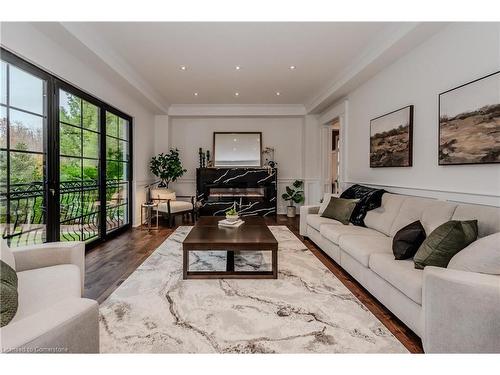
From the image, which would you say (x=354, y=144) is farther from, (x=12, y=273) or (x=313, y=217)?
(x=12, y=273)

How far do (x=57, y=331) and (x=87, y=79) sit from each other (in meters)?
3.77

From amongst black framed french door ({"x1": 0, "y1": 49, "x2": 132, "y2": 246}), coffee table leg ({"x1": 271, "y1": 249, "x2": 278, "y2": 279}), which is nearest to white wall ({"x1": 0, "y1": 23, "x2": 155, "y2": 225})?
black framed french door ({"x1": 0, "y1": 49, "x2": 132, "y2": 246})

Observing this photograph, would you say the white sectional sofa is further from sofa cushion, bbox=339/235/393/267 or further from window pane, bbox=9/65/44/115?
window pane, bbox=9/65/44/115

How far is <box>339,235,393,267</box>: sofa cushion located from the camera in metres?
2.52

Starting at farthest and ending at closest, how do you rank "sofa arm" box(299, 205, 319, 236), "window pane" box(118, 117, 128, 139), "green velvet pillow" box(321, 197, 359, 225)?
"window pane" box(118, 117, 128, 139) → "sofa arm" box(299, 205, 319, 236) → "green velvet pillow" box(321, 197, 359, 225)

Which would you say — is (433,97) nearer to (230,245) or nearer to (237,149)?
(230,245)

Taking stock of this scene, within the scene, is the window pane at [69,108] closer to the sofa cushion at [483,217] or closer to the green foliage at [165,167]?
the green foliage at [165,167]

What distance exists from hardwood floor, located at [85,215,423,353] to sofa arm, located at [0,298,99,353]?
1427 millimetres

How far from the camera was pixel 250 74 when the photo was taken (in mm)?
4695

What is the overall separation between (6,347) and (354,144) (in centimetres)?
500

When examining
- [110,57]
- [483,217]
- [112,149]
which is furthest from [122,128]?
[483,217]
